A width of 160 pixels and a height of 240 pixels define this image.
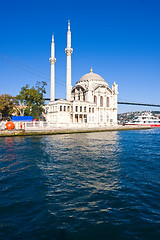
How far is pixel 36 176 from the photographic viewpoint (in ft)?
32.2

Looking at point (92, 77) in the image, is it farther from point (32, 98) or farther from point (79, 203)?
point (79, 203)

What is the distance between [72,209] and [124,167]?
6.26 meters

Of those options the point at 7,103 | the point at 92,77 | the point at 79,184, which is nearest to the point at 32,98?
the point at 7,103

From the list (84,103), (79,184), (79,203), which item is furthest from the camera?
(84,103)

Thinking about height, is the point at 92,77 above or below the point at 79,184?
above

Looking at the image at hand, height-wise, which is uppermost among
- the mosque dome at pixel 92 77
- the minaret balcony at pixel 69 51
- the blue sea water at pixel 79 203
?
the minaret balcony at pixel 69 51

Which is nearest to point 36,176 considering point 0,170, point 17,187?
point 17,187

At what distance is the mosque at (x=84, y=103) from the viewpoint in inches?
2076

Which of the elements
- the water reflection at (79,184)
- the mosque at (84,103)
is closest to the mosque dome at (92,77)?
the mosque at (84,103)

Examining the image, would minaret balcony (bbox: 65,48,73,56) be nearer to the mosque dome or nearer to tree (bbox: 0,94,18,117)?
the mosque dome

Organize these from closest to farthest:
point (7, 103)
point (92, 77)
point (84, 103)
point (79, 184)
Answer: point (79, 184)
point (7, 103)
point (84, 103)
point (92, 77)

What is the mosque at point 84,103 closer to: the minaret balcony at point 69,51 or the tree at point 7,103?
the minaret balcony at point 69,51

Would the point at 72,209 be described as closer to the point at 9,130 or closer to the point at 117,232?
the point at 117,232

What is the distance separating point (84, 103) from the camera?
55.8 meters
